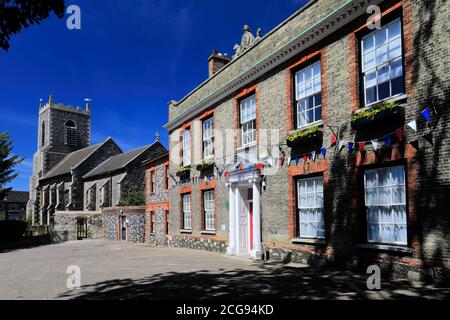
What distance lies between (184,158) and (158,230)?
7241mm

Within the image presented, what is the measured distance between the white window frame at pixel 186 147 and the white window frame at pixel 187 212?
1.74m

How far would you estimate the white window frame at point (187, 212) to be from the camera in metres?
20.8

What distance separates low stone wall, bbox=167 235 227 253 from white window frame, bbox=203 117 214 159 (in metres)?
3.93

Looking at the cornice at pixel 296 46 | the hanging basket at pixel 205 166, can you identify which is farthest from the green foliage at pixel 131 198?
the cornice at pixel 296 46

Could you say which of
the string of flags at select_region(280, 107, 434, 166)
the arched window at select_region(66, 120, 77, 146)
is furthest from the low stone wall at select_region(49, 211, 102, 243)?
the string of flags at select_region(280, 107, 434, 166)

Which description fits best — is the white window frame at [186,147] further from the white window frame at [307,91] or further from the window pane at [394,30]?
the window pane at [394,30]

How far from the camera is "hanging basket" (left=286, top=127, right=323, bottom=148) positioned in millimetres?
11812

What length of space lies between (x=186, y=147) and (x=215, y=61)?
485 cm

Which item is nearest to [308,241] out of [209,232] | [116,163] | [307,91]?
[307,91]

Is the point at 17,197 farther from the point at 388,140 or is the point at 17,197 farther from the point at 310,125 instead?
the point at 388,140

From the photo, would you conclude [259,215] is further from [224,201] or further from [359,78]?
[359,78]

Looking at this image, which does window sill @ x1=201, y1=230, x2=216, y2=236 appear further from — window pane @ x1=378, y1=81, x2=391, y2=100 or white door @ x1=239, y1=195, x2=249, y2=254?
window pane @ x1=378, y1=81, x2=391, y2=100

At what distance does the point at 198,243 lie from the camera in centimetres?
1952

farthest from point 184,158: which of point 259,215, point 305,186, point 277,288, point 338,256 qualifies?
point 277,288
